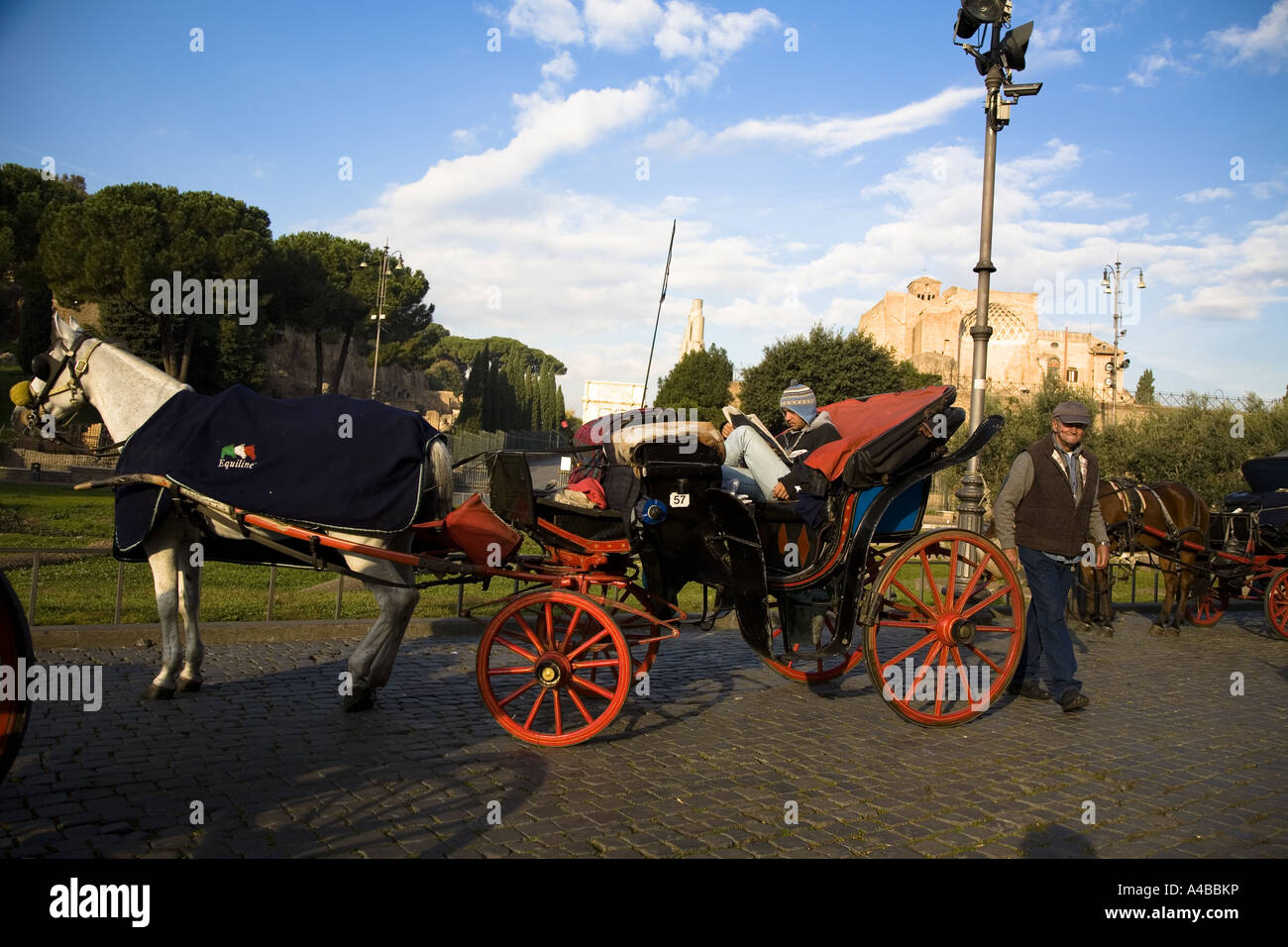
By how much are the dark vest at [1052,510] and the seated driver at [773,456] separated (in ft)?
4.95

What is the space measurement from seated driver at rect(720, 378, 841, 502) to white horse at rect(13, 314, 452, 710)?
6.12 feet

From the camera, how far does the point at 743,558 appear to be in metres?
5.62

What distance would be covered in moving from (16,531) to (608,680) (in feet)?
38.7

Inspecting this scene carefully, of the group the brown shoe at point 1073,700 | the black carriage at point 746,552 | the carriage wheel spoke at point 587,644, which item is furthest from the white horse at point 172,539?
the brown shoe at point 1073,700

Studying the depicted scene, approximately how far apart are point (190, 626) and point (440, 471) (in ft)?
6.49

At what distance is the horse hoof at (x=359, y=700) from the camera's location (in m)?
5.58

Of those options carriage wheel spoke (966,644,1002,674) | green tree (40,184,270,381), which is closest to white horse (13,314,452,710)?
carriage wheel spoke (966,644,1002,674)

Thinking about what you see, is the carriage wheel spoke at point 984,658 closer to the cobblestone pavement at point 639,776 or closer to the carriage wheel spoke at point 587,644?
the cobblestone pavement at point 639,776

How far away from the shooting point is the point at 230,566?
13.1 metres

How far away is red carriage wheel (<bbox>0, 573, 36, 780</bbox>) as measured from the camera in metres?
3.34

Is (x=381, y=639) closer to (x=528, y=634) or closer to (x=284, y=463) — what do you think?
(x=528, y=634)

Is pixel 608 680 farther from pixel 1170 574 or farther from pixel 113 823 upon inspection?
pixel 1170 574

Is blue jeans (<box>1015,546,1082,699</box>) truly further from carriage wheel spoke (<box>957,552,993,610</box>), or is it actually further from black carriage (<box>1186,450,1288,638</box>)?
black carriage (<box>1186,450,1288,638</box>)
